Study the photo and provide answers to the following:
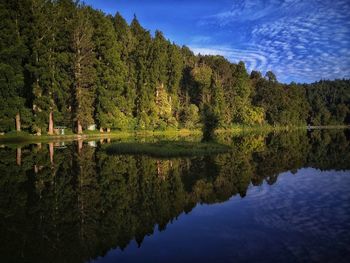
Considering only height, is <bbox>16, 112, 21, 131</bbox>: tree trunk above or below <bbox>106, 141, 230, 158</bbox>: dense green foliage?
above

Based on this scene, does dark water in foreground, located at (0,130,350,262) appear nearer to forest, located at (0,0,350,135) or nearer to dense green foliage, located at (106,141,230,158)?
dense green foliage, located at (106,141,230,158)

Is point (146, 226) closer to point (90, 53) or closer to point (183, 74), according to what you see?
point (90, 53)

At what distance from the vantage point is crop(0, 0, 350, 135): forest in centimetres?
5766

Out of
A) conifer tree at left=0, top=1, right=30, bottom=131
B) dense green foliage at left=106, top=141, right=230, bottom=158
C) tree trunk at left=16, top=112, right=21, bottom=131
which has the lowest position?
dense green foliage at left=106, top=141, right=230, bottom=158

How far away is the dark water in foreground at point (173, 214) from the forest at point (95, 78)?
70.5ft

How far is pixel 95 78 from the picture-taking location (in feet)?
235

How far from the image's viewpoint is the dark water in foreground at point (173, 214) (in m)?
10.6

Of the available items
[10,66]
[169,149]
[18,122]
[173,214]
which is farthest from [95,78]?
[173,214]

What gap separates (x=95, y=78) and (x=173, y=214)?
60181 millimetres

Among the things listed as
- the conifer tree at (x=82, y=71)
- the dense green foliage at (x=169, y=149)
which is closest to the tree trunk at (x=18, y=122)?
the conifer tree at (x=82, y=71)

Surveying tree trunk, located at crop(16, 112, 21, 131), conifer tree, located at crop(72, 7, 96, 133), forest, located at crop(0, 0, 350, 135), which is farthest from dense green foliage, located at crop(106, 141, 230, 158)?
conifer tree, located at crop(72, 7, 96, 133)

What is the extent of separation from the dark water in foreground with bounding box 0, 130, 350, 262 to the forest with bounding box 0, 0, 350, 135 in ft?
70.5

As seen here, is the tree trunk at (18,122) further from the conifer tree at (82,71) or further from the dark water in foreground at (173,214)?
the dark water in foreground at (173,214)

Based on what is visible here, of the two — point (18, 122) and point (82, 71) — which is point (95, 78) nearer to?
point (82, 71)
